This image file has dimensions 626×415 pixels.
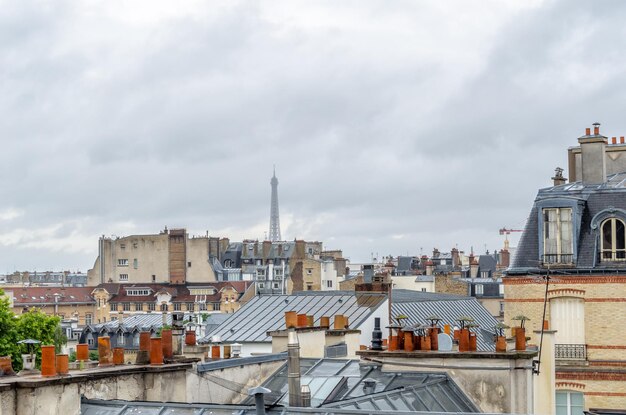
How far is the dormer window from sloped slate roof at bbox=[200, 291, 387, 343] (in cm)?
1362

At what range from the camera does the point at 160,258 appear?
442ft

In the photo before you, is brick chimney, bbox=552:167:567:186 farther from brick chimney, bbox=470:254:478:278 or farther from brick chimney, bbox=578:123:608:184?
brick chimney, bbox=470:254:478:278

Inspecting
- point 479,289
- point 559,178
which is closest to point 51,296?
point 479,289

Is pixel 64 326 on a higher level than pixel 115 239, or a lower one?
lower

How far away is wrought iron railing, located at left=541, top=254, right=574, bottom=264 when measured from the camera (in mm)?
35562

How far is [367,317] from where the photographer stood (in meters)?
48.9

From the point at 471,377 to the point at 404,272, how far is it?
109485 millimetres

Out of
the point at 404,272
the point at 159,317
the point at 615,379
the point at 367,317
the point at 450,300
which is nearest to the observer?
the point at 615,379

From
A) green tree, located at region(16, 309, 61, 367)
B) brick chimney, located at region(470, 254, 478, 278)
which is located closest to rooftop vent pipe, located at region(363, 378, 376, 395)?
green tree, located at region(16, 309, 61, 367)

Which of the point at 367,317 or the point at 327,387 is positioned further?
the point at 367,317

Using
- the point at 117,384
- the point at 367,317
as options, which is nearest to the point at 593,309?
the point at 367,317

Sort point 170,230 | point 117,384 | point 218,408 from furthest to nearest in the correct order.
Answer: point 170,230
point 117,384
point 218,408

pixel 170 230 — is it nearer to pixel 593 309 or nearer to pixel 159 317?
pixel 159 317

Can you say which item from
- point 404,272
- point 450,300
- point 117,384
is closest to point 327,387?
point 117,384
